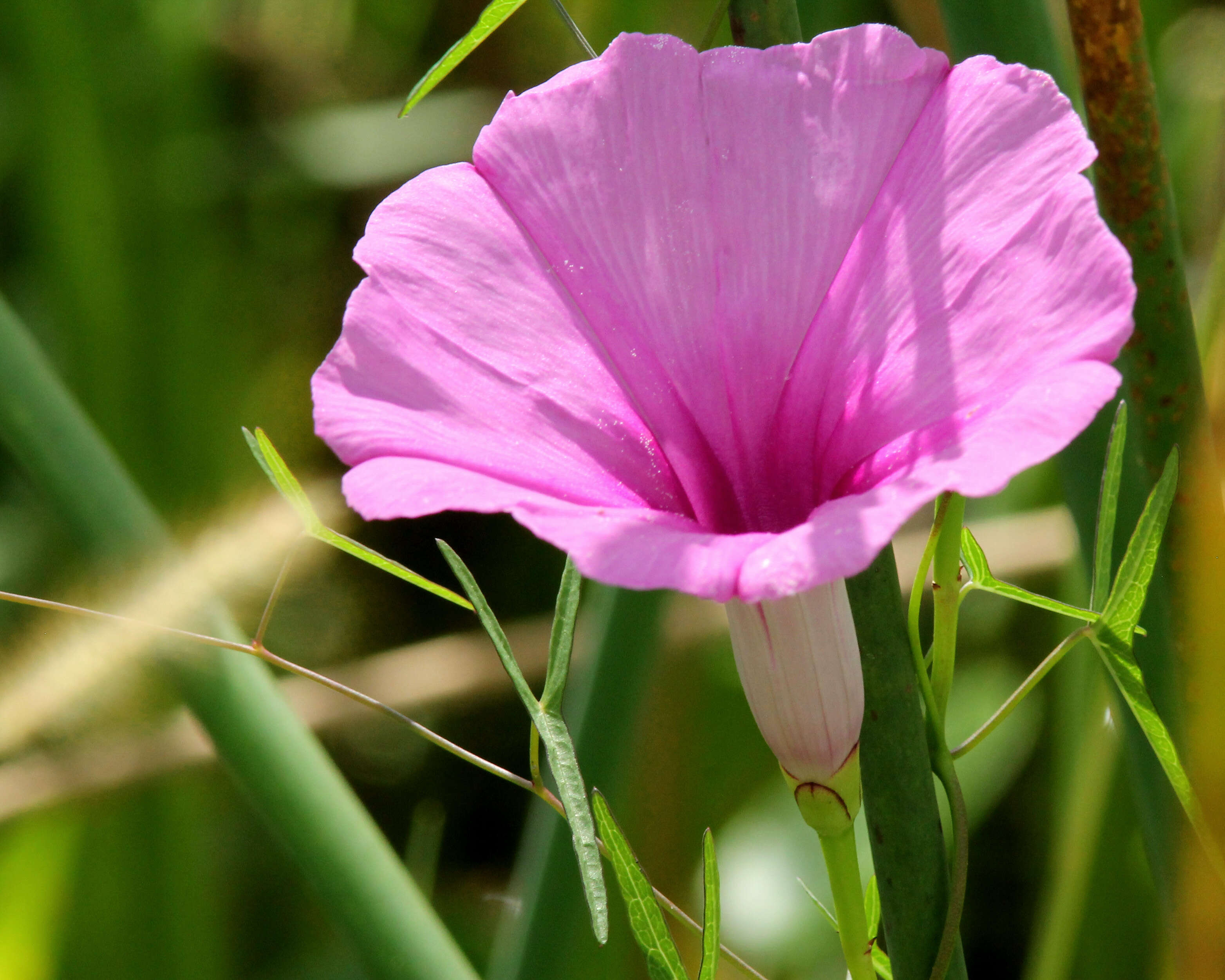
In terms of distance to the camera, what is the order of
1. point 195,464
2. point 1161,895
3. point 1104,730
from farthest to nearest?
1. point 195,464
2. point 1104,730
3. point 1161,895

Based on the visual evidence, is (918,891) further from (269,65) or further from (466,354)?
(269,65)

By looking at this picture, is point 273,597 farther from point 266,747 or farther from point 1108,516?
point 1108,516

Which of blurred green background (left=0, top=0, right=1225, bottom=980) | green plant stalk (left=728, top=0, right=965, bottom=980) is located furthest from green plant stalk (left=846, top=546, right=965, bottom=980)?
blurred green background (left=0, top=0, right=1225, bottom=980)

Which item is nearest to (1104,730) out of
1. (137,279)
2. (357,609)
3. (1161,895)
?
(1161,895)

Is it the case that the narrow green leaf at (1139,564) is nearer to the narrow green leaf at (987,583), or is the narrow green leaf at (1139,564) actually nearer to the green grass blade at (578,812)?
the narrow green leaf at (987,583)

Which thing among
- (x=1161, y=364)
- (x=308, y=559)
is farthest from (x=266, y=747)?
(x=308, y=559)

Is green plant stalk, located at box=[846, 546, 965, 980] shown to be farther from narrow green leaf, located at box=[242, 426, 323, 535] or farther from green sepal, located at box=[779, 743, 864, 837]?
narrow green leaf, located at box=[242, 426, 323, 535]
